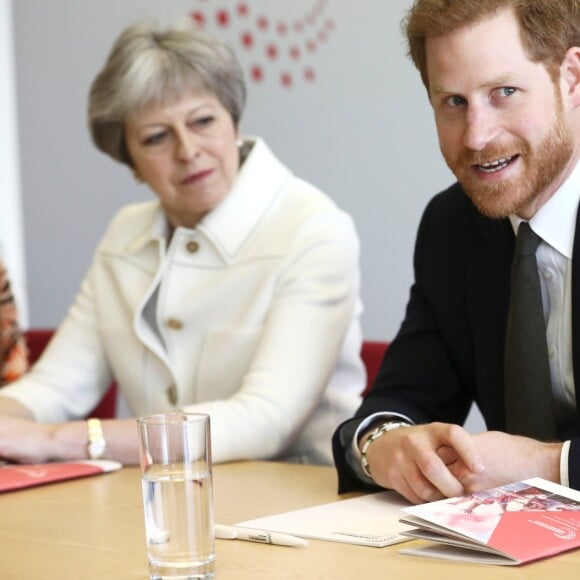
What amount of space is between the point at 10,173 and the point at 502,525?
3.44m

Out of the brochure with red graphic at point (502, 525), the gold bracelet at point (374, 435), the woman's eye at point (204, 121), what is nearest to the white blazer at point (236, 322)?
the woman's eye at point (204, 121)

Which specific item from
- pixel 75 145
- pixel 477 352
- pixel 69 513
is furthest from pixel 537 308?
pixel 75 145

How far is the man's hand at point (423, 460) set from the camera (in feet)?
4.95

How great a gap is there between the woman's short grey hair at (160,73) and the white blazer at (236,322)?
6.8 inches

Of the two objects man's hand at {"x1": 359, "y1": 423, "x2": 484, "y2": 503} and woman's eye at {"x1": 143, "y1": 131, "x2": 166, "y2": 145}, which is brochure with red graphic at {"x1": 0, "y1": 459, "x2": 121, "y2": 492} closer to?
man's hand at {"x1": 359, "y1": 423, "x2": 484, "y2": 503}

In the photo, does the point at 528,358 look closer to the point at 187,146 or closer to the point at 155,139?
the point at 187,146

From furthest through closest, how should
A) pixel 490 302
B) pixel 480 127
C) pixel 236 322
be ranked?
pixel 236 322
pixel 490 302
pixel 480 127

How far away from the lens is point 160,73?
2.53 m

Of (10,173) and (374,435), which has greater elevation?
(10,173)

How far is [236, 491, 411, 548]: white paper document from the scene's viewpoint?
1.38 m

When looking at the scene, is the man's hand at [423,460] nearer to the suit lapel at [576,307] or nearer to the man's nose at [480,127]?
the suit lapel at [576,307]

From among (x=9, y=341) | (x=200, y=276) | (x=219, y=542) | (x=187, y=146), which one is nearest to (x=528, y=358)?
(x=219, y=542)

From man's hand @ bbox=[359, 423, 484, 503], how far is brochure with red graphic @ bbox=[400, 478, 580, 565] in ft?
0.28

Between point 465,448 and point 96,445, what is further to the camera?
point 96,445
